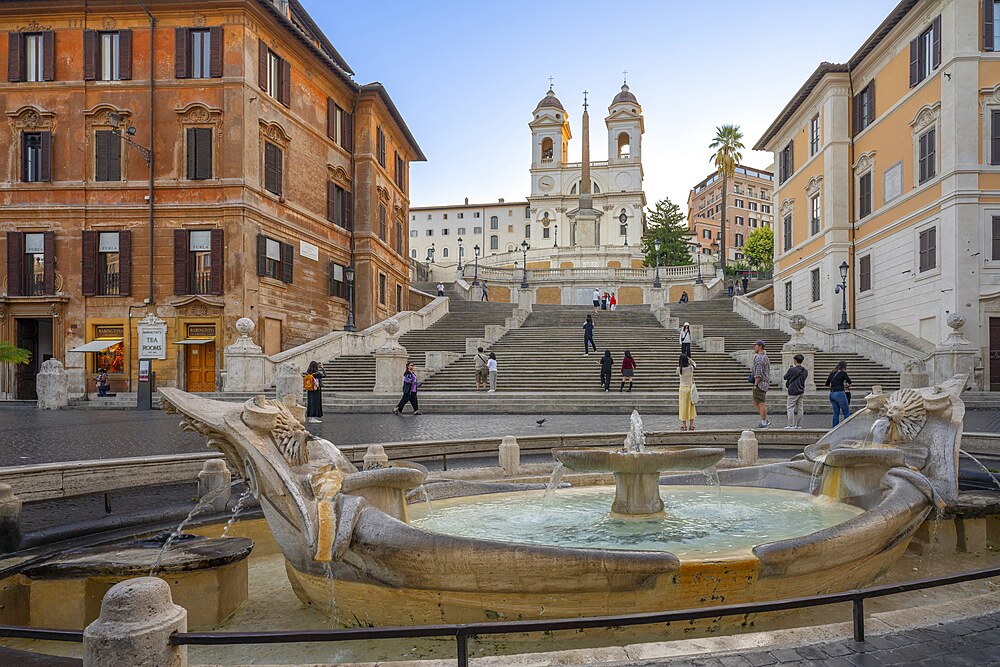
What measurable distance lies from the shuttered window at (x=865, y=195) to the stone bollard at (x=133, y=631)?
32.7 metres

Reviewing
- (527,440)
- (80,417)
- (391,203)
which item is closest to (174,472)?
→ (527,440)

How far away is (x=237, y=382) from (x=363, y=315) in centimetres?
1311

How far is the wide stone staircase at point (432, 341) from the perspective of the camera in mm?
24000

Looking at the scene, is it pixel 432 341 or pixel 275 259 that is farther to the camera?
pixel 432 341

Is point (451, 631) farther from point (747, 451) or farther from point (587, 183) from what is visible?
point (587, 183)

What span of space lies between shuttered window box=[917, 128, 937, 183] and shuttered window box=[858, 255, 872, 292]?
15.2ft

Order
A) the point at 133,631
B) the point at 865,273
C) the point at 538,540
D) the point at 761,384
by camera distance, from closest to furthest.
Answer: the point at 133,631, the point at 538,540, the point at 761,384, the point at 865,273

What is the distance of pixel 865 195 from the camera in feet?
99.8

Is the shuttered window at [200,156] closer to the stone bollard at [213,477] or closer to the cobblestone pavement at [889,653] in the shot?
the stone bollard at [213,477]

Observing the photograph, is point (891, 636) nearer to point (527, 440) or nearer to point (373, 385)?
point (527, 440)

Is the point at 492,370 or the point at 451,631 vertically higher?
the point at 492,370

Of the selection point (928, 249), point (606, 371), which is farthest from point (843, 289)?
point (606, 371)

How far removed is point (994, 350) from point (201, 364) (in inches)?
1118

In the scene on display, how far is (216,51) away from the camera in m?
27.0
